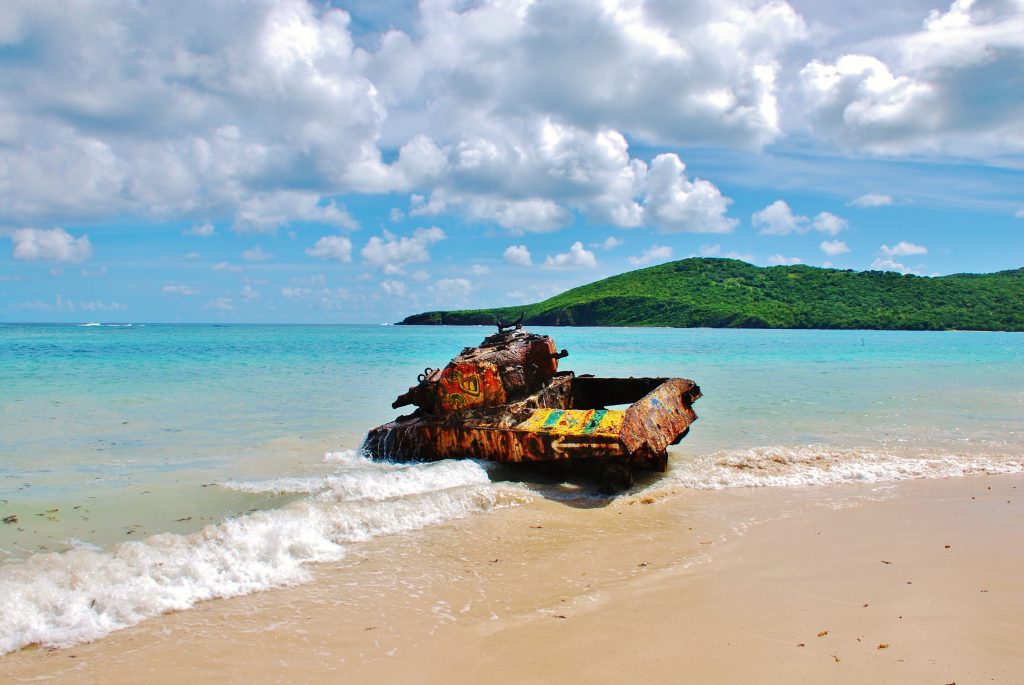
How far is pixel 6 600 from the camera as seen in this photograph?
3795mm

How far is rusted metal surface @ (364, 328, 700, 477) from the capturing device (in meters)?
6.95

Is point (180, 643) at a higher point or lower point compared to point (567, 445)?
lower

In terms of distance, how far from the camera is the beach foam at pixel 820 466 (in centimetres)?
759

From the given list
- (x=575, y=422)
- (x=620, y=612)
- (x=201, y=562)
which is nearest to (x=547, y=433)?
(x=575, y=422)

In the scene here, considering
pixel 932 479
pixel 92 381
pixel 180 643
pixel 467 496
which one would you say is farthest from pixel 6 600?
pixel 92 381

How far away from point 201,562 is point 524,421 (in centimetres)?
376

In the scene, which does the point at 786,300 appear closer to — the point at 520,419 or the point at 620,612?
the point at 520,419

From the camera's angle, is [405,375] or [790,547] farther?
[405,375]

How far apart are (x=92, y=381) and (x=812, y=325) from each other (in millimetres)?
79174

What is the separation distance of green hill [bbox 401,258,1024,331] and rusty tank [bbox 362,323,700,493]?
260ft

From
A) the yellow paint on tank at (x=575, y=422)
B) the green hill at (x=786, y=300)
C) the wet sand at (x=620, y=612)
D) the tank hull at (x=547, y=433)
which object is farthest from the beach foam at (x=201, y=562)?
the green hill at (x=786, y=300)

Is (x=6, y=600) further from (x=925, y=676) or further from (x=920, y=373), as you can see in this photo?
(x=920, y=373)

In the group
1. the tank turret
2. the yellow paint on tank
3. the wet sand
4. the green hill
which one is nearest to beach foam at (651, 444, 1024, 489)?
the yellow paint on tank

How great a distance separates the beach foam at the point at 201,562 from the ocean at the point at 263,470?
0.01 m
